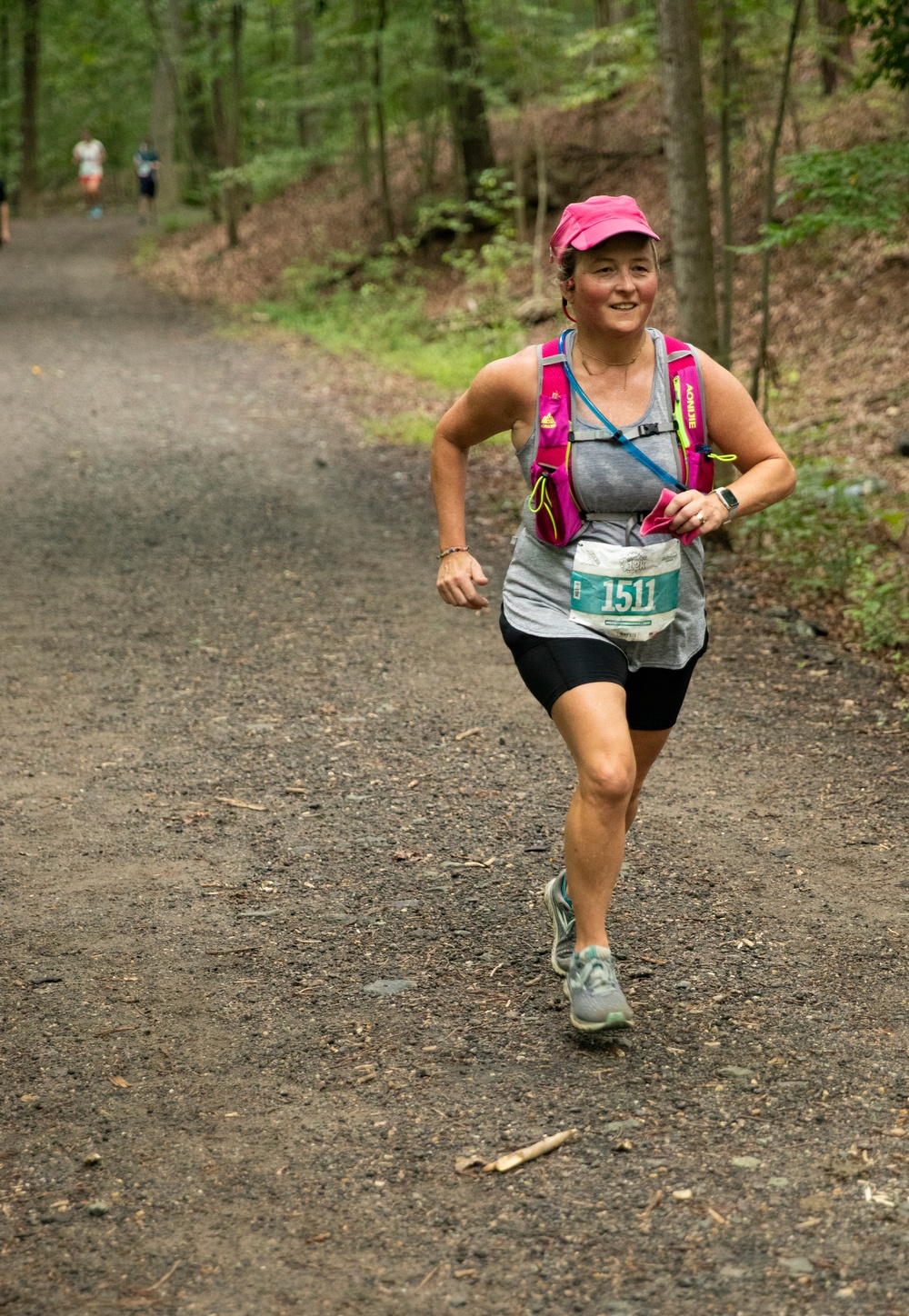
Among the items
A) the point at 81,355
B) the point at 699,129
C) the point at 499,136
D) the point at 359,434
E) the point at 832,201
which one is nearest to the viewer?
the point at 832,201

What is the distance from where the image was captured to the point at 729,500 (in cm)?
338

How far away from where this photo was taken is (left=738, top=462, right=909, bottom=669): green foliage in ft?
25.2

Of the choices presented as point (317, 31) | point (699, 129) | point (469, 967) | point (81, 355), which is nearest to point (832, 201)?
point (699, 129)

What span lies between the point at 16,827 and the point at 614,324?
127 inches

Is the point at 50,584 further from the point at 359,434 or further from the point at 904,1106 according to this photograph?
the point at 904,1106

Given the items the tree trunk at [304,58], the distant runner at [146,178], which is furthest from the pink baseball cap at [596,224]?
the distant runner at [146,178]

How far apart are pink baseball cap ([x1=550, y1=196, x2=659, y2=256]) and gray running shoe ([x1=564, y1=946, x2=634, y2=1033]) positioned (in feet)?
6.06

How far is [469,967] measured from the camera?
4145 millimetres

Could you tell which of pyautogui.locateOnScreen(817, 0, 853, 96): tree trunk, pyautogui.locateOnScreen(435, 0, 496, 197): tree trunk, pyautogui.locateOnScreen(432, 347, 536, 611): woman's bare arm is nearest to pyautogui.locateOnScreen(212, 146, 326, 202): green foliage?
pyautogui.locateOnScreen(435, 0, 496, 197): tree trunk

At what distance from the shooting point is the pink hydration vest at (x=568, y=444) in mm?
3463

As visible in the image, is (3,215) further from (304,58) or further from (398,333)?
(398,333)

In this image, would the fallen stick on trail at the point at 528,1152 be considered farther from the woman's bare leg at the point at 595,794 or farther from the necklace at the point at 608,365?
the necklace at the point at 608,365

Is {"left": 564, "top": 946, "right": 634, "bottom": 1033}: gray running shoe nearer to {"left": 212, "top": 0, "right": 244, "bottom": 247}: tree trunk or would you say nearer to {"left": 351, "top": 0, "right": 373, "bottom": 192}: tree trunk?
{"left": 351, "top": 0, "right": 373, "bottom": 192}: tree trunk

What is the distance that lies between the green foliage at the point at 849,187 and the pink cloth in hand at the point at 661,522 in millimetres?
5303
